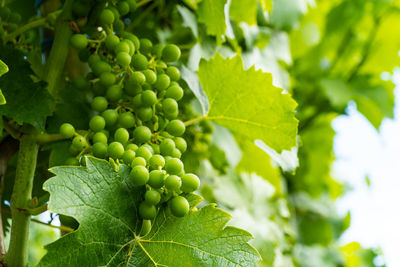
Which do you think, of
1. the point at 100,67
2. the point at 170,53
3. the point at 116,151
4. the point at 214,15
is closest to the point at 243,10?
the point at 214,15

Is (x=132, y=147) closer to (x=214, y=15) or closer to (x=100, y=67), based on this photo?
(x=100, y=67)

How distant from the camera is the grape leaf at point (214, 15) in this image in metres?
0.77

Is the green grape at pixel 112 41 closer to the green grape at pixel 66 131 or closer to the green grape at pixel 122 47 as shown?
the green grape at pixel 122 47

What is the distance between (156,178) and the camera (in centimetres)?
54

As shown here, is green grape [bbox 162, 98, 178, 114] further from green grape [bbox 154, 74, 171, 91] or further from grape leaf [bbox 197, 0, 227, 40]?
grape leaf [bbox 197, 0, 227, 40]

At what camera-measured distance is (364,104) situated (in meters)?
1.75

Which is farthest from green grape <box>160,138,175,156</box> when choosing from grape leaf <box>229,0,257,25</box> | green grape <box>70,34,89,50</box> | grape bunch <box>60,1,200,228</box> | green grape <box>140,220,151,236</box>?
grape leaf <box>229,0,257,25</box>

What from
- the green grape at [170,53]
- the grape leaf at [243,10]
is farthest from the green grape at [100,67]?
the grape leaf at [243,10]

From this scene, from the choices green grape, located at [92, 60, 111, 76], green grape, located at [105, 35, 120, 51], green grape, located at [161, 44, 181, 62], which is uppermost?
green grape, located at [161, 44, 181, 62]

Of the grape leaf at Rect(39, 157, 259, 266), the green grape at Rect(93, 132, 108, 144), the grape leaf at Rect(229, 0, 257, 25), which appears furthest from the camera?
the grape leaf at Rect(229, 0, 257, 25)

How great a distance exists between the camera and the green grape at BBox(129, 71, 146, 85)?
646mm

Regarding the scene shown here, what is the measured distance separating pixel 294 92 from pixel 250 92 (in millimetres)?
1237

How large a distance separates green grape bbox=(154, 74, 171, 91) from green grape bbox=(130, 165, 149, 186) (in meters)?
0.19

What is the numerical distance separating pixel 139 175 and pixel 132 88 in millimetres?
179
